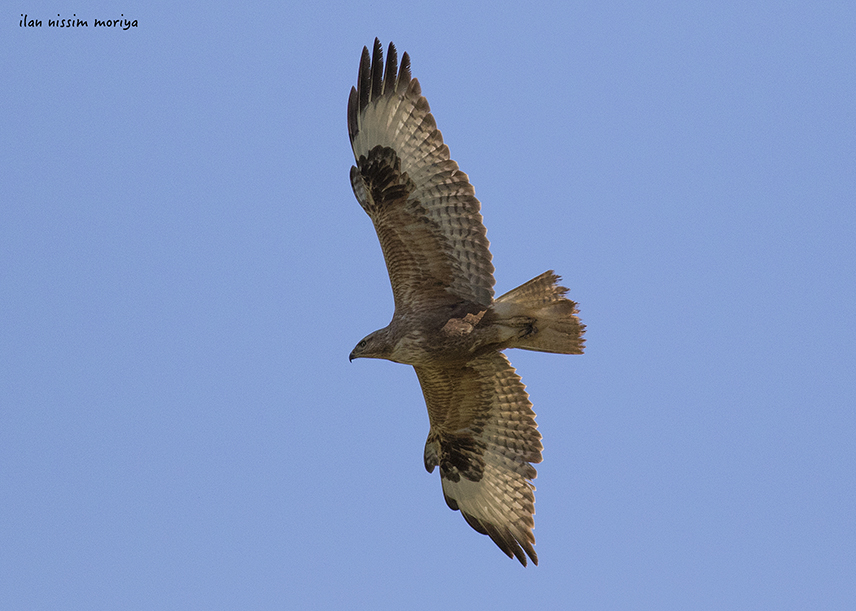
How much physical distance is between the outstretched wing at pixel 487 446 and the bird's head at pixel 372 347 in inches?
22.7

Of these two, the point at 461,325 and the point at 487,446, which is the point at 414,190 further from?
the point at 487,446

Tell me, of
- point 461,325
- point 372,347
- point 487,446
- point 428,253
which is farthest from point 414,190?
point 487,446

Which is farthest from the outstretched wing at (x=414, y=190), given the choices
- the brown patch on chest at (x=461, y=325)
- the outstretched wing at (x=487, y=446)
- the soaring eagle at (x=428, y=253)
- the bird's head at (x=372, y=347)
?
the outstretched wing at (x=487, y=446)

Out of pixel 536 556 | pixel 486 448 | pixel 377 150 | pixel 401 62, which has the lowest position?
pixel 536 556

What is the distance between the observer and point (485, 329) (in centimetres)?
835

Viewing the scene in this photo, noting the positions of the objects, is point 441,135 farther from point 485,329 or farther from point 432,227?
point 485,329

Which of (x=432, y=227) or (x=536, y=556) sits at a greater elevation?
(x=432, y=227)

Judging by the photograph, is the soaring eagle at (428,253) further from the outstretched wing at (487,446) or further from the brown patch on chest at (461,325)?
the outstretched wing at (487,446)

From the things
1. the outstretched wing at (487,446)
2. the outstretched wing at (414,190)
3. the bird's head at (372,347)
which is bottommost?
the outstretched wing at (487,446)

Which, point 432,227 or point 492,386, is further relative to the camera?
point 492,386

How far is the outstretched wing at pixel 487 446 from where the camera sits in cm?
906

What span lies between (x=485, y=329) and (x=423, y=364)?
0.66 metres

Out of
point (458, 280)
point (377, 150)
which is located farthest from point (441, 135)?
point (458, 280)

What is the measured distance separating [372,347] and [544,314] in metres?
1.48
